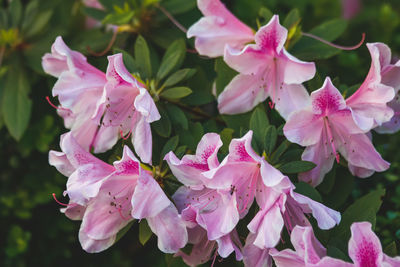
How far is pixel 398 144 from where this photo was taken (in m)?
1.67

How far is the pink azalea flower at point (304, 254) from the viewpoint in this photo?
2.98 ft

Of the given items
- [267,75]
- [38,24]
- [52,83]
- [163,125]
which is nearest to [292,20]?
[267,75]

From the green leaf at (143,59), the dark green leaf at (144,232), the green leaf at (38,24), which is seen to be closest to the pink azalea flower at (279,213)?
the dark green leaf at (144,232)

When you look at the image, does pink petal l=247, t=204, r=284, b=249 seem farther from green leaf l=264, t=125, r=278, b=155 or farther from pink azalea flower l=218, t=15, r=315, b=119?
pink azalea flower l=218, t=15, r=315, b=119

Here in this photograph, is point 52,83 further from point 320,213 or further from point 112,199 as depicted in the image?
point 320,213

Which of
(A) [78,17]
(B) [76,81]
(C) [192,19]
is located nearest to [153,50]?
(C) [192,19]

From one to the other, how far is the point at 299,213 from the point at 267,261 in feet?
0.38

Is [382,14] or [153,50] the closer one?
[153,50]

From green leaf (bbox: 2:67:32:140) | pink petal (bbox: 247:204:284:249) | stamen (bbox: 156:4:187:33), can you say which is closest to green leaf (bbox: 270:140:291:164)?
pink petal (bbox: 247:204:284:249)

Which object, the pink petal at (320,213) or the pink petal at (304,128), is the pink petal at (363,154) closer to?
the pink petal at (304,128)

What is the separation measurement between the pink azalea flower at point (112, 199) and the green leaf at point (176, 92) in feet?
0.77

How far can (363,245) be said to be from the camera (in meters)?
0.91

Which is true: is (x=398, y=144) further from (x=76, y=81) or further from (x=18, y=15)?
(x=18, y=15)

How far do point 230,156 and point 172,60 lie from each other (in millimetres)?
389
